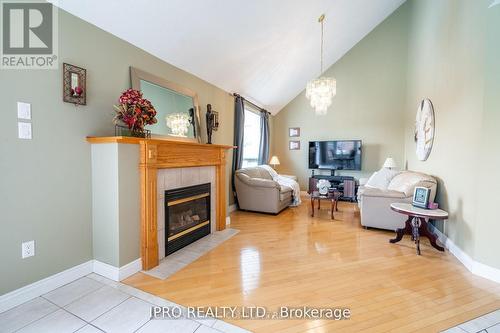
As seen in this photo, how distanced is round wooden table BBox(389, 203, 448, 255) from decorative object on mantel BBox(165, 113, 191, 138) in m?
3.06

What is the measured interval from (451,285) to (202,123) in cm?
364

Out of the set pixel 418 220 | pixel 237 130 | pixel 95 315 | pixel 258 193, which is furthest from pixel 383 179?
pixel 95 315

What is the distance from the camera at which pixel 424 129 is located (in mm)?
3938

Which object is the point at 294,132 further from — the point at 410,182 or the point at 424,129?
the point at 410,182

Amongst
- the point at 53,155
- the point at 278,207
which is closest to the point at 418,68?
the point at 278,207

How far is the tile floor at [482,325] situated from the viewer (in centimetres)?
150

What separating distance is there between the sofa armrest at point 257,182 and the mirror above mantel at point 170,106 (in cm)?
131

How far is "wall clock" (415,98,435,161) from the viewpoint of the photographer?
12.0 feet

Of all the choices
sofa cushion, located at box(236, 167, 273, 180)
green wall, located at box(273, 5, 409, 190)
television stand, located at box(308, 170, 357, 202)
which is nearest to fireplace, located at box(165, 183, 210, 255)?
sofa cushion, located at box(236, 167, 273, 180)

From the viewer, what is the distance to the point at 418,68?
4.58 m

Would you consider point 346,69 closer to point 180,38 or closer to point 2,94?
point 180,38

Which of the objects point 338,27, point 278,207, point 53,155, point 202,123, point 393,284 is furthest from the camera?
point 338,27

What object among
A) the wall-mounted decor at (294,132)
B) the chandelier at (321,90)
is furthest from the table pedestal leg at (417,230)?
the wall-mounted decor at (294,132)

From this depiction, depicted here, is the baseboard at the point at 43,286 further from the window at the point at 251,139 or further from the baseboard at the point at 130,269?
the window at the point at 251,139
